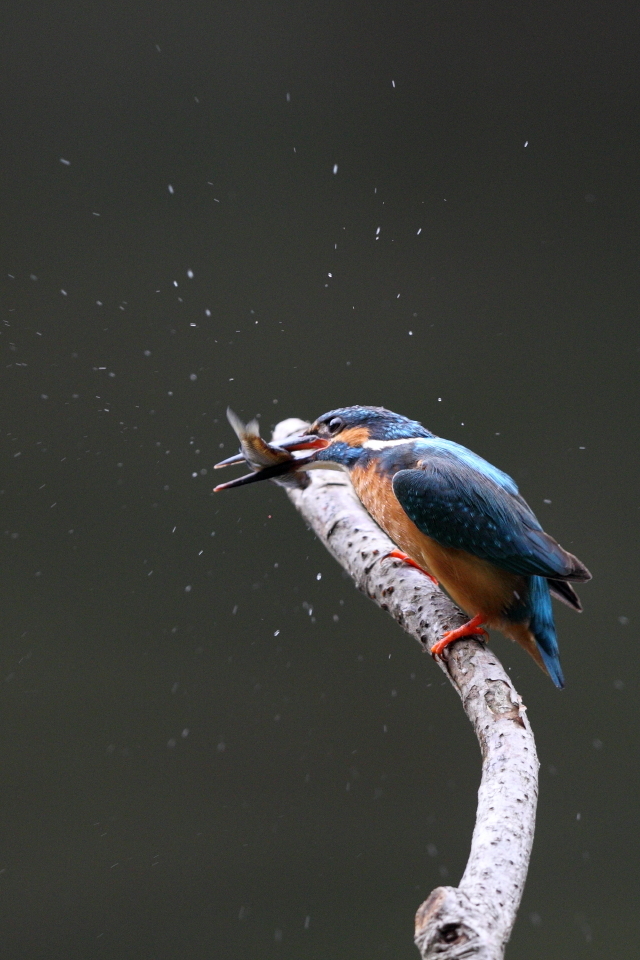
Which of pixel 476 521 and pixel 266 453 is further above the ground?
pixel 266 453

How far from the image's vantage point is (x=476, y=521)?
3.57 ft

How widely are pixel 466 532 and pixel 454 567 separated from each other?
0.05 meters

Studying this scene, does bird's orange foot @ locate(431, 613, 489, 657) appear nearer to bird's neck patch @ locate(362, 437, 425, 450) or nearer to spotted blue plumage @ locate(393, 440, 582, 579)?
spotted blue plumage @ locate(393, 440, 582, 579)

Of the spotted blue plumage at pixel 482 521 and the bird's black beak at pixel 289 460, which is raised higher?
the bird's black beak at pixel 289 460

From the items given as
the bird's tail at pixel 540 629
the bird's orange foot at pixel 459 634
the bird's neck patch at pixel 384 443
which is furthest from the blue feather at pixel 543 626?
the bird's neck patch at pixel 384 443

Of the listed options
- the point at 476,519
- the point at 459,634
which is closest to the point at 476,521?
the point at 476,519

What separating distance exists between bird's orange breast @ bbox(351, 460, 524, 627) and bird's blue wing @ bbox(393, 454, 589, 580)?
2 cm

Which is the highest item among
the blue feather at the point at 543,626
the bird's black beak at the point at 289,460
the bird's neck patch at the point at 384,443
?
the bird's black beak at the point at 289,460

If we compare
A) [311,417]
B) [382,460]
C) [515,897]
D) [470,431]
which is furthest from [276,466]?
[470,431]

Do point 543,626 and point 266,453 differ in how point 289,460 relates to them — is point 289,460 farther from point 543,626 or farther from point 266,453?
point 543,626

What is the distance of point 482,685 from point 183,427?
1292 millimetres

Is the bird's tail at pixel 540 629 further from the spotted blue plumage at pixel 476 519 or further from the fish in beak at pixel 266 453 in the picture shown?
the fish in beak at pixel 266 453

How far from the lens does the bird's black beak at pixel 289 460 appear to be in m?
1.27

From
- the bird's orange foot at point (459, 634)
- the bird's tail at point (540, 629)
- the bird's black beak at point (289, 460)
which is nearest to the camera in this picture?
the bird's orange foot at point (459, 634)
